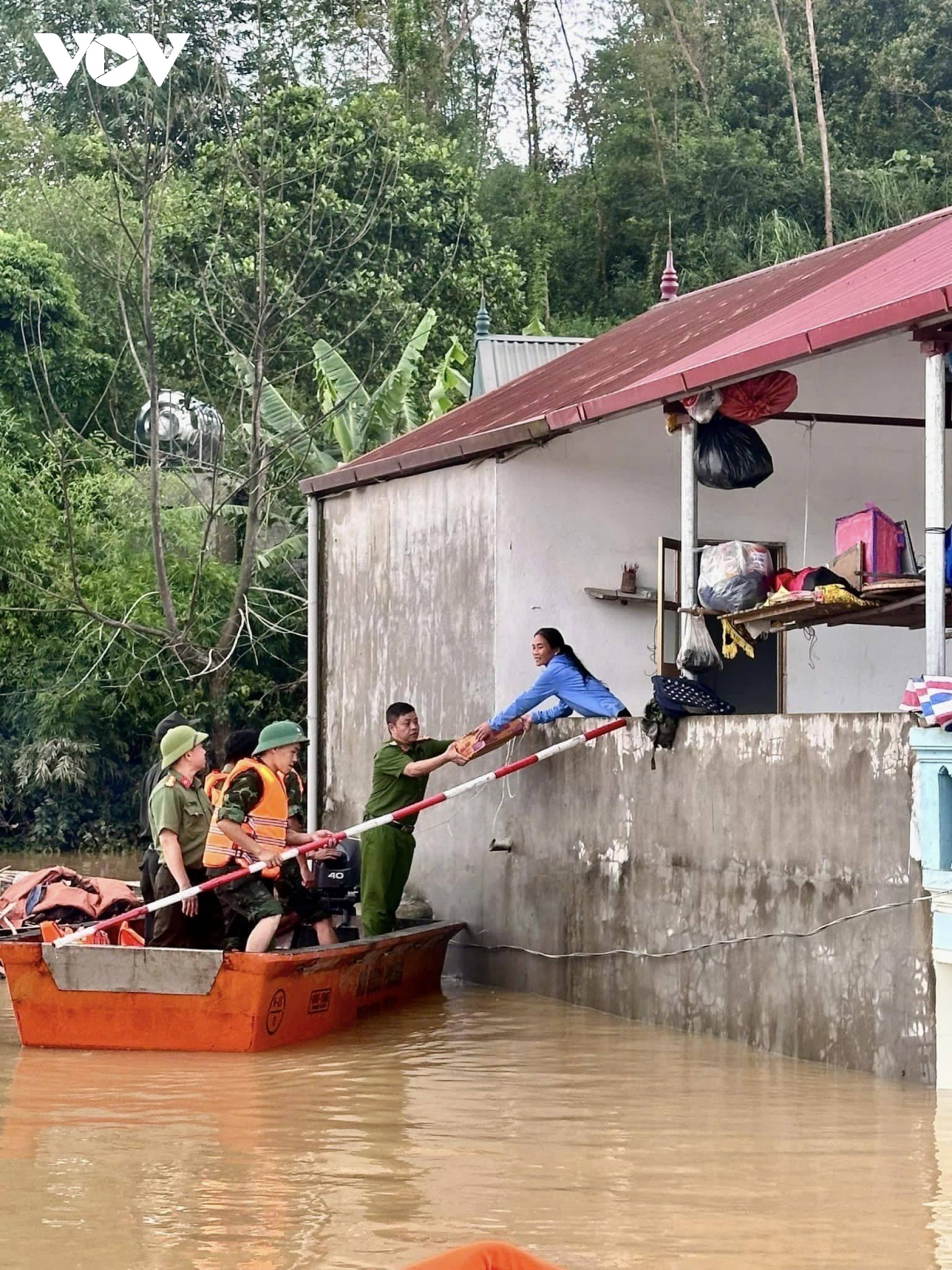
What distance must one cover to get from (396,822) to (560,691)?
142 cm

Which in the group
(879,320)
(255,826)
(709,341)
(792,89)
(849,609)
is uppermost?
(792,89)

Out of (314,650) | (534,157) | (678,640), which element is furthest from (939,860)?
(534,157)

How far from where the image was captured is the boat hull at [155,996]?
30.9 ft

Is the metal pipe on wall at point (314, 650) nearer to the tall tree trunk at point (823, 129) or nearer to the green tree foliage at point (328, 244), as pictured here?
the green tree foliage at point (328, 244)

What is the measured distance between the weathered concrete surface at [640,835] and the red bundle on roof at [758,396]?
1.91 m

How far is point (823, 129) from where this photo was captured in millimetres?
A: 35781

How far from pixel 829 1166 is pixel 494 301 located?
23452 millimetres

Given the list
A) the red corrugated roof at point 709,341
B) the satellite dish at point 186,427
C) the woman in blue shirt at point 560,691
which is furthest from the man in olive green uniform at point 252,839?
the satellite dish at point 186,427

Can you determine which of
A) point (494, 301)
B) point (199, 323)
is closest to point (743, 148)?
point (494, 301)

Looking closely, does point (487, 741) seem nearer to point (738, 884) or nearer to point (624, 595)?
point (624, 595)

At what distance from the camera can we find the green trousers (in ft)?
38.6

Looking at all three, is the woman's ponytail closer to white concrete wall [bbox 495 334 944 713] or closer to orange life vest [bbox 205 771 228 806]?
white concrete wall [bbox 495 334 944 713]

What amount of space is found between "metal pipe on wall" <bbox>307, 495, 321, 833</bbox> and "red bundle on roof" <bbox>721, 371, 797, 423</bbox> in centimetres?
524

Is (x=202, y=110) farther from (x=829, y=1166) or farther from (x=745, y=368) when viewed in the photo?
(x=829, y=1166)
